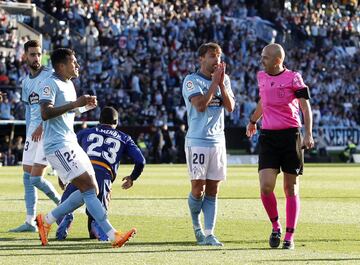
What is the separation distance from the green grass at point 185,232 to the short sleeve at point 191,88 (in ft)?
5.59

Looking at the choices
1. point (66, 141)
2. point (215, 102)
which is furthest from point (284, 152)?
point (66, 141)

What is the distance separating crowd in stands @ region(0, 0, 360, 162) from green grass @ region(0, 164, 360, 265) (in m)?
20.3

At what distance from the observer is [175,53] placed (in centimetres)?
4931

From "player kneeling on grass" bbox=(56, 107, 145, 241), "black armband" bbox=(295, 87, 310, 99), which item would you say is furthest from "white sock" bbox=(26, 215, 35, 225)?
"black armband" bbox=(295, 87, 310, 99)

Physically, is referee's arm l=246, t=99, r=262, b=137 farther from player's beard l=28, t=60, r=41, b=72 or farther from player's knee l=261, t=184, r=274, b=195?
player's beard l=28, t=60, r=41, b=72

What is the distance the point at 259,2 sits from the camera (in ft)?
195

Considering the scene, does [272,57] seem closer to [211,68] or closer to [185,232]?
[211,68]

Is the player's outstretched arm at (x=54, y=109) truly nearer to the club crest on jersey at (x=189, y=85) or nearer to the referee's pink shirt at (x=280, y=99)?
the club crest on jersey at (x=189, y=85)

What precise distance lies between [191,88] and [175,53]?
121 feet

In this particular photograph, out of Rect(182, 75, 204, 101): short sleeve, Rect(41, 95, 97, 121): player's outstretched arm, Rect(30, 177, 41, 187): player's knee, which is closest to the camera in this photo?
Rect(41, 95, 97, 121): player's outstretched arm

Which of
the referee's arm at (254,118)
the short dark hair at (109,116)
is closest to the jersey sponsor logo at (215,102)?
the referee's arm at (254,118)

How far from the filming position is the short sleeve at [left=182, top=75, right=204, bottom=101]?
12451 mm

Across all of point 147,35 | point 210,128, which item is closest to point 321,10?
point 147,35

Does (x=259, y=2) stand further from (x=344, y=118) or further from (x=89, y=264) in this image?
(x=89, y=264)
